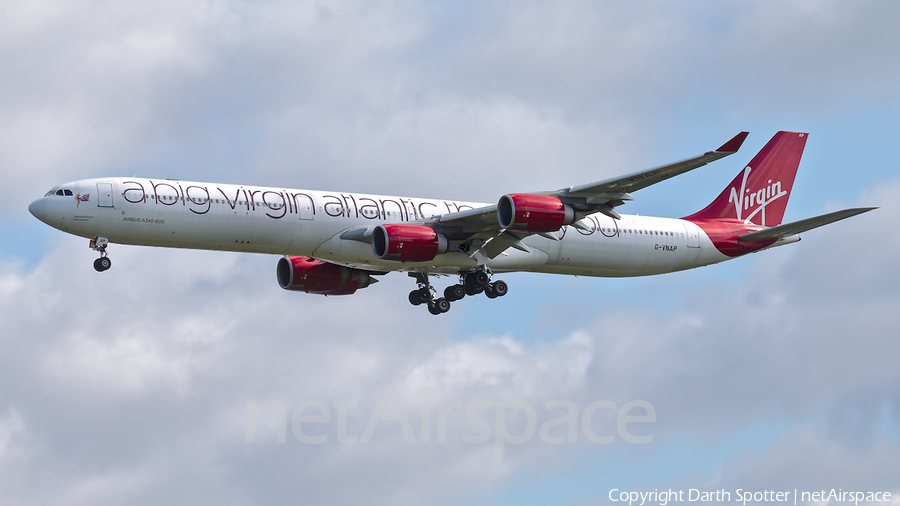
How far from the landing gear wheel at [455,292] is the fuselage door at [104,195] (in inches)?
662

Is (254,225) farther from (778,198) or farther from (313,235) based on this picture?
(778,198)

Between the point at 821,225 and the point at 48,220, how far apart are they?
35551mm

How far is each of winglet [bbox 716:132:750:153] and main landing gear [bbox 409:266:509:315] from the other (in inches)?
569

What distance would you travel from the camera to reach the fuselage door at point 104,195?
46.4 m

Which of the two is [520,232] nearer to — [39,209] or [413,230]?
[413,230]

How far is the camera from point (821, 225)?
2071 inches

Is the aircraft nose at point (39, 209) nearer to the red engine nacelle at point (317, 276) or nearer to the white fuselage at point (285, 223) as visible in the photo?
the white fuselage at point (285, 223)

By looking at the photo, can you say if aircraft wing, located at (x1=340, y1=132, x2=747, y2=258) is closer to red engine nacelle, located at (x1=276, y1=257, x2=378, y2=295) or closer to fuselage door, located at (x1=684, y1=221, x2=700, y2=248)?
red engine nacelle, located at (x1=276, y1=257, x2=378, y2=295)

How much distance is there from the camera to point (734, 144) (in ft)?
136

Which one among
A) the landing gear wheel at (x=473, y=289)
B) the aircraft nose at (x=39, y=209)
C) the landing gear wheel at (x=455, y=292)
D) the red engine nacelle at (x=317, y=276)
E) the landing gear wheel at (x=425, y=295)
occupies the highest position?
the red engine nacelle at (x=317, y=276)

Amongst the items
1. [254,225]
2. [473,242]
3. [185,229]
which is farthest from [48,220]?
[473,242]

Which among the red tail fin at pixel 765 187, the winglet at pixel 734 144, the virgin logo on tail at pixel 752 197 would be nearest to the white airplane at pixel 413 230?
the winglet at pixel 734 144

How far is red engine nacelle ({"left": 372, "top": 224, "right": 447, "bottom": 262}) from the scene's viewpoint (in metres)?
47.9

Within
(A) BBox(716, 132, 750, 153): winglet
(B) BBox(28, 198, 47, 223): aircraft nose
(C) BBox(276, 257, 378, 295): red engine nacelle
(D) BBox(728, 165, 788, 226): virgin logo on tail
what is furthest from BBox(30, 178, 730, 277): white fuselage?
(A) BBox(716, 132, 750, 153): winglet
